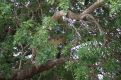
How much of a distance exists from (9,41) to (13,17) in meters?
0.28

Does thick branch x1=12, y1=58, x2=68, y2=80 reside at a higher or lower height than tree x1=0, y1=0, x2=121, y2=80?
lower

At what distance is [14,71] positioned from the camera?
4.27m

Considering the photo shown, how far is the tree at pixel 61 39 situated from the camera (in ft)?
10.0

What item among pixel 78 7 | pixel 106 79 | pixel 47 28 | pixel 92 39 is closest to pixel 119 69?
pixel 106 79

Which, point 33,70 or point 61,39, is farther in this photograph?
point 33,70

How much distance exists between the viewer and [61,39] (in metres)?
3.78

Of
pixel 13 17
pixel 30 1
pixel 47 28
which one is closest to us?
pixel 47 28

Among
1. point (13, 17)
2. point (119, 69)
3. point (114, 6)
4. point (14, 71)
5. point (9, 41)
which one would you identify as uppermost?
point (114, 6)

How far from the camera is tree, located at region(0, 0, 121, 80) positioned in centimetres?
306

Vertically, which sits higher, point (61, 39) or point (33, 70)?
point (61, 39)

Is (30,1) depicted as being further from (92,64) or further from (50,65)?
(92,64)

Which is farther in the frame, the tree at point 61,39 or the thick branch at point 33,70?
the thick branch at point 33,70

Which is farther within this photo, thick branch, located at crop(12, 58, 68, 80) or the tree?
thick branch, located at crop(12, 58, 68, 80)

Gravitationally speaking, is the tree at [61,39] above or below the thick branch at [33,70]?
above
